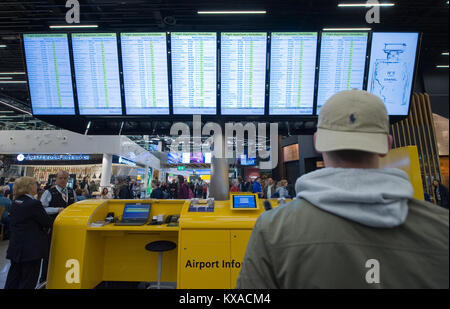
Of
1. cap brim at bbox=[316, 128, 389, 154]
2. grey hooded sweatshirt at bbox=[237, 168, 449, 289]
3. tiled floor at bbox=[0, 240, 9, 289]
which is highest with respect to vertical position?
cap brim at bbox=[316, 128, 389, 154]

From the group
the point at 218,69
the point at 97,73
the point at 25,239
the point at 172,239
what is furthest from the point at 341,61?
the point at 25,239

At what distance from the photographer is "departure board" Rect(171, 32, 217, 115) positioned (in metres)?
2.70

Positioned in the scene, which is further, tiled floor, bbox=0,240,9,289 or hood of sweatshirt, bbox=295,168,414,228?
tiled floor, bbox=0,240,9,289

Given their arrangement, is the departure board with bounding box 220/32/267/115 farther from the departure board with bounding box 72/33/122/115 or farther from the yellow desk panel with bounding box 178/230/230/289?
the yellow desk panel with bounding box 178/230/230/289

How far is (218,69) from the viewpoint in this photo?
2.72 metres

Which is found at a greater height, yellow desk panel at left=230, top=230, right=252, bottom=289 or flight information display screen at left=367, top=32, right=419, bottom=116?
flight information display screen at left=367, top=32, right=419, bottom=116

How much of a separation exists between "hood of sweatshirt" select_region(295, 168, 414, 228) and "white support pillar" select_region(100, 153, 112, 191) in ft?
45.3

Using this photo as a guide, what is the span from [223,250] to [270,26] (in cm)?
502

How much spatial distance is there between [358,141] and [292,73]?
7.66 feet

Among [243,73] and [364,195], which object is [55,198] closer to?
[243,73]

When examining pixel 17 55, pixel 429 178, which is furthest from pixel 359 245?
pixel 17 55

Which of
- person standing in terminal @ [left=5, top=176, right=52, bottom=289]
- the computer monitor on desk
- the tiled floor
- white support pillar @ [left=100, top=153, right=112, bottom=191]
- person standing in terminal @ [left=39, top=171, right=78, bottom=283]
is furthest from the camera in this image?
white support pillar @ [left=100, top=153, right=112, bottom=191]

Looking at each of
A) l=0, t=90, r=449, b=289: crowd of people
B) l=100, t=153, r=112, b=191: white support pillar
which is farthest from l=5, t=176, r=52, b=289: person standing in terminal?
l=100, t=153, r=112, b=191: white support pillar

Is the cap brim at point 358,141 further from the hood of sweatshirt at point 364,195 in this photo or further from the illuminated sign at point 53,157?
the illuminated sign at point 53,157
